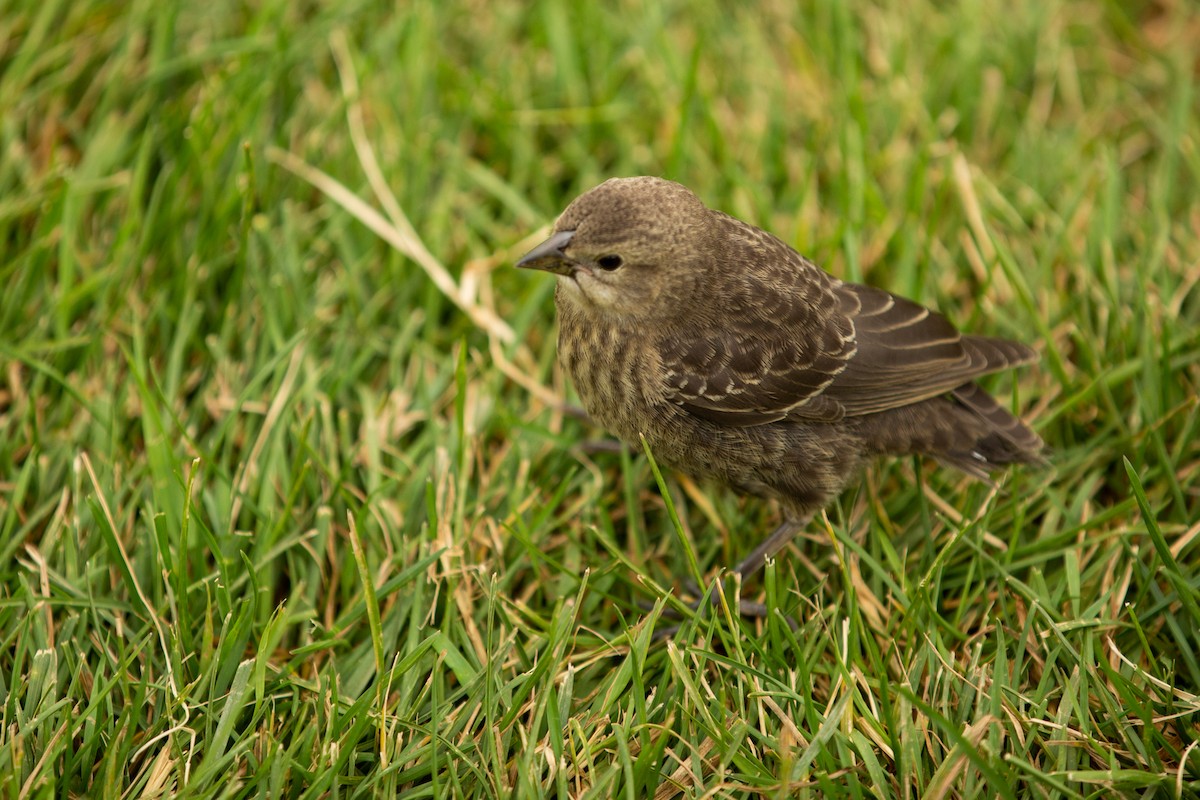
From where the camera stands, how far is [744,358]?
11.2ft

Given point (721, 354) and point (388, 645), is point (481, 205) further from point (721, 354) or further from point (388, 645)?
point (388, 645)

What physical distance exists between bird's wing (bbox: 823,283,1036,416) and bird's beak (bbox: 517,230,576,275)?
96cm

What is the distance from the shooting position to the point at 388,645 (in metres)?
3.25

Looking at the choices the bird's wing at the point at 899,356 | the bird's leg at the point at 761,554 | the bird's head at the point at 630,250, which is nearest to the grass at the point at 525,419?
the bird's leg at the point at 761,554

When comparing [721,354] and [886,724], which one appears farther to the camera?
[721,354]

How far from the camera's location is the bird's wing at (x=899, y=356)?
355cm

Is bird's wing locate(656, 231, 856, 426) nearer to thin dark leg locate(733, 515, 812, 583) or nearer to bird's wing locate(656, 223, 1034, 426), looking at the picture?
bird's wing locate(656, 223, 1034, 426)

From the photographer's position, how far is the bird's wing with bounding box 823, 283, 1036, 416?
3.55 metres

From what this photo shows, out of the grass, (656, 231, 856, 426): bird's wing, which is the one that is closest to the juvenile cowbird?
(656, 231, 856, 426): bird's wing

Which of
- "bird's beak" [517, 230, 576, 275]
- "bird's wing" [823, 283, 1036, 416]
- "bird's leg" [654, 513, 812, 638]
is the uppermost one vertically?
"bird's beak" [517, 230, 576, 275]

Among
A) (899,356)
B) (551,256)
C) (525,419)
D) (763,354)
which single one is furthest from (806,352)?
(525,419)

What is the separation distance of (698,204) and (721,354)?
503mm

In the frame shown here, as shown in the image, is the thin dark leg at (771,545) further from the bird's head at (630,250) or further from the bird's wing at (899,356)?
the bird's head at (630,250)

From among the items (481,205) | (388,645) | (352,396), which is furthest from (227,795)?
(481,205)
